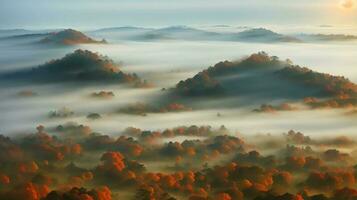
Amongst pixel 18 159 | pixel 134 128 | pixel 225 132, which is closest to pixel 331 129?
pixel 225 132

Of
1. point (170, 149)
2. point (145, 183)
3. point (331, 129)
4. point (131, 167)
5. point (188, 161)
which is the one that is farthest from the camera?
point (331, 129)

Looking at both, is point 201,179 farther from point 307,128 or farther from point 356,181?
point 307,128

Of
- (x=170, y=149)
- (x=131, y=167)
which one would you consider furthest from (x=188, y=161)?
(x=131, y=167)

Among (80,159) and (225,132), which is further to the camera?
(225,132)

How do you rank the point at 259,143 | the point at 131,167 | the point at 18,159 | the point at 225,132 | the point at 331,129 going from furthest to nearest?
the point at 331,129, the point at 225,132, the point at 259,143, the point at 18,159, the point at 131,167

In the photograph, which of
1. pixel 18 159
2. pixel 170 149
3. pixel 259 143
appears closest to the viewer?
pixel 18 159

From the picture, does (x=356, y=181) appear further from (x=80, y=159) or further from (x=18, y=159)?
(x=18, y=159)

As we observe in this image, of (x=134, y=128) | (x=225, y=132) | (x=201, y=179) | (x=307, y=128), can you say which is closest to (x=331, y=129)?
(x=307, y=128)

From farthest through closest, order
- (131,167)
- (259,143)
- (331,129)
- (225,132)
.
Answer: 1. (331,129)
2. (225,132)
3. (259,143)
4. (131,167)

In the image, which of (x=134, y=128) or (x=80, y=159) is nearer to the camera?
(x=80, y=159)
